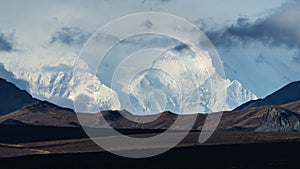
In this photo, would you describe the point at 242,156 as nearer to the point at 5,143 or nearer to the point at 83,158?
the point at 83,158

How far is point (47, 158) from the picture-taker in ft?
416

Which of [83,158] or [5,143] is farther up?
[83,158]

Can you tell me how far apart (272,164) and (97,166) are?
100ft

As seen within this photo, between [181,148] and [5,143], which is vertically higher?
[181,148]

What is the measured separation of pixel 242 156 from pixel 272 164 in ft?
64.1

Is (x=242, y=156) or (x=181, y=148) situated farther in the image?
(x=181, y=148)

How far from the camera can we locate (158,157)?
124 meters

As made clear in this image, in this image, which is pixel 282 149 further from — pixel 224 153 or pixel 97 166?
pixel 97 166

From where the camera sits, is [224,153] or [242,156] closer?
[242,156]

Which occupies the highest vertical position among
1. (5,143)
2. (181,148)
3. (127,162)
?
(127,162)

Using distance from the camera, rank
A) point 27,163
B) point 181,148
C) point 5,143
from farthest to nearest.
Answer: point 5,143
point 181,148
point 27,163

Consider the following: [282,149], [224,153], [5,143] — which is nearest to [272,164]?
[224,153]

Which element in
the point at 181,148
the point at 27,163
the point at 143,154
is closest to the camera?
the point at 27,163

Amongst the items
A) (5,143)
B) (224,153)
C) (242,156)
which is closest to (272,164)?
(242,156)
